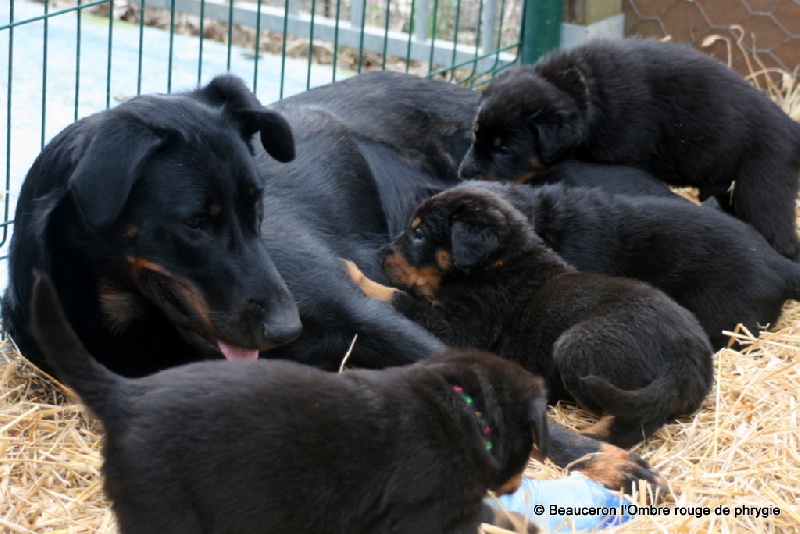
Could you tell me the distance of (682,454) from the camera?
11.6ft

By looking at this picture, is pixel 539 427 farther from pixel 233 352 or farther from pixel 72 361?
pixel 72 361

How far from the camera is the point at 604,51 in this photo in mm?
5406

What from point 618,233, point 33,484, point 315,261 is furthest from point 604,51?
point 33,484

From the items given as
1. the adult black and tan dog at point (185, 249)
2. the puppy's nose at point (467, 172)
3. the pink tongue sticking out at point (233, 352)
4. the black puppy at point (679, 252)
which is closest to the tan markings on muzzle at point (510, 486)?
the adult black and tan dog at point (185, 249)

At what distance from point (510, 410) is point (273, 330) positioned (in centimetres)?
78

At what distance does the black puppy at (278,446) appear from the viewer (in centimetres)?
236

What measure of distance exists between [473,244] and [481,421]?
4.63 ft

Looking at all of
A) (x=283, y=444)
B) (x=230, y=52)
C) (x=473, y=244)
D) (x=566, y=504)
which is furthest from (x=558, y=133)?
(x=283, y=444)

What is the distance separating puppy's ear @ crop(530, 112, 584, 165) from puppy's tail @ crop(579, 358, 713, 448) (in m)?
1.58

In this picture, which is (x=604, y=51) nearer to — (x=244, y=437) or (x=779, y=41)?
(x=779, y=41)

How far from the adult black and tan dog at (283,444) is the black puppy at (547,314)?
0.93 metres

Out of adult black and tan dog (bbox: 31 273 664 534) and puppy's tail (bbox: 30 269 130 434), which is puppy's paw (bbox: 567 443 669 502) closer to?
adult black and tan dog (bbox: 31 273 664 534)

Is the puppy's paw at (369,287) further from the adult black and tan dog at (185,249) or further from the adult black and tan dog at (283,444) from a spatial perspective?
the adult black and tan dog at (283,444)

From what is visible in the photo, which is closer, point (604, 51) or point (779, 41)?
point (604, 51)
